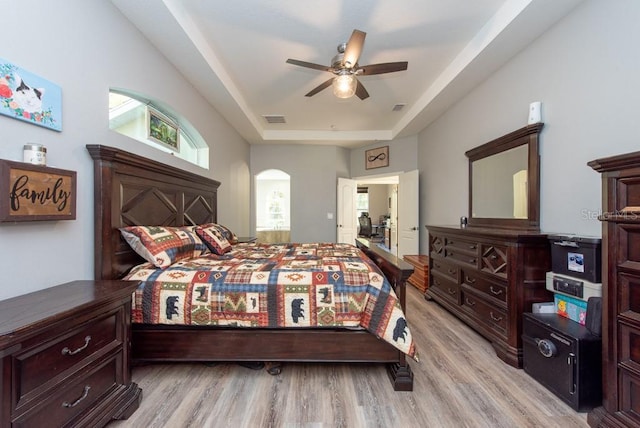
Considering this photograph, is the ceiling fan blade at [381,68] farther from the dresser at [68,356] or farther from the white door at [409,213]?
the white door at [409,213]

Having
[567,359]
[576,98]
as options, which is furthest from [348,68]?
[567,359]

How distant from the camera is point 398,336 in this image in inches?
69.4

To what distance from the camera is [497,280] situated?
2342mm

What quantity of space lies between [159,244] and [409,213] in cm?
411

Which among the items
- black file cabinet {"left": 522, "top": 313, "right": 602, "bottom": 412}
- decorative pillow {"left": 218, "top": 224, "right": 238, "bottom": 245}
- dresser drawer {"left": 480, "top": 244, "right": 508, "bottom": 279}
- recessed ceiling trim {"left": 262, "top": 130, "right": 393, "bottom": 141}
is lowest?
black file cabinet {"left": 522, "top": 313, "right": 602, "bottom": 412}

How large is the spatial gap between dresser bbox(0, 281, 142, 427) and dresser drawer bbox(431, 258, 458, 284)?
296cm

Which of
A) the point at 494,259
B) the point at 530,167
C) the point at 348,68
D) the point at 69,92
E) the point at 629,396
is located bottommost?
the point at 629,396

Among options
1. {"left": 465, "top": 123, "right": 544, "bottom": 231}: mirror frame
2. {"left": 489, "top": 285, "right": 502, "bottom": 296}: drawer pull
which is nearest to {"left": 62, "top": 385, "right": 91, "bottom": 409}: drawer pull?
{"left": 489, "top": 285, "right": 502, "bottom": 296}: drawer pull

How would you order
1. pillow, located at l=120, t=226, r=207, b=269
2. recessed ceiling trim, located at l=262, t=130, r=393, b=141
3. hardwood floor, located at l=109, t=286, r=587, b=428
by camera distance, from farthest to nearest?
recessed ceiling trim, located at l=262, t=130, r=393, b=141, pillow, located at l=120, t=226, r=207, b=269, hardwood floor, located at l=109, t=286, r=587, b=428

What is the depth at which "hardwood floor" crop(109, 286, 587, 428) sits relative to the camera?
5.09 ft

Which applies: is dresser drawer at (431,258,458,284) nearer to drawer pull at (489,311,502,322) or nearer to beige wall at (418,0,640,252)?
drawer pull at (489,311,502,322)

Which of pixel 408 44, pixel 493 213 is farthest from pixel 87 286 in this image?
pixel 493 213

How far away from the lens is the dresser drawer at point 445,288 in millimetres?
2996

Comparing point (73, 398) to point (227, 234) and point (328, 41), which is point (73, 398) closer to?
point (227, 234)
